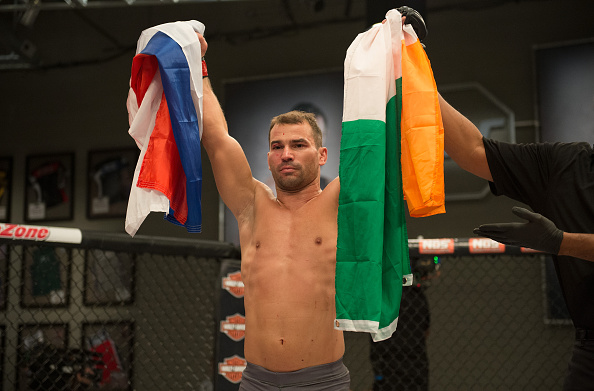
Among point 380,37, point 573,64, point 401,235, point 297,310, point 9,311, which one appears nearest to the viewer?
point 401,235

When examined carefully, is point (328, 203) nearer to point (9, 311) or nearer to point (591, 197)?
point (591, 197)

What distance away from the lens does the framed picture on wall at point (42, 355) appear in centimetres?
411

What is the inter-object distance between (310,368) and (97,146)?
499 centimetres

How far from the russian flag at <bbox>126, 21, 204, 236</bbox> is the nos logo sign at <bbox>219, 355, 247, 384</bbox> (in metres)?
0.76

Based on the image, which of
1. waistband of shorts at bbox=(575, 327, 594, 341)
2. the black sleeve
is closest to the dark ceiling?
the black sleeve

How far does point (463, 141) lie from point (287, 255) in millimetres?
713

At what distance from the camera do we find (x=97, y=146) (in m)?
6.16

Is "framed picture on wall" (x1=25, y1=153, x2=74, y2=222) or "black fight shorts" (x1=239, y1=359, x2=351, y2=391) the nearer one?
"black fight shorts" (x1=239, y1=359, x2=351, y2=391)

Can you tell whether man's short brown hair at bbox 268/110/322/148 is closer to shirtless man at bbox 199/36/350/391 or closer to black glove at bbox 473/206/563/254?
shirtless man at bbox 199/36/350/391

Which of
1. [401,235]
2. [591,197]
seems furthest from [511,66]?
[401,235]

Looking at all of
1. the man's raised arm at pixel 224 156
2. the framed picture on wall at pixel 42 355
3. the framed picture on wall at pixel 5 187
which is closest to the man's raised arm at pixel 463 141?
the man's raised arm at pixel 224 156

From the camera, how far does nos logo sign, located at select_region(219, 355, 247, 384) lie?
7.75 ft

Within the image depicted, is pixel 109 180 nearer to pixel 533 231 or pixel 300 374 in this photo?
pixel 300 374

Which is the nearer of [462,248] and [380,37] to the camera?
[380,37]
